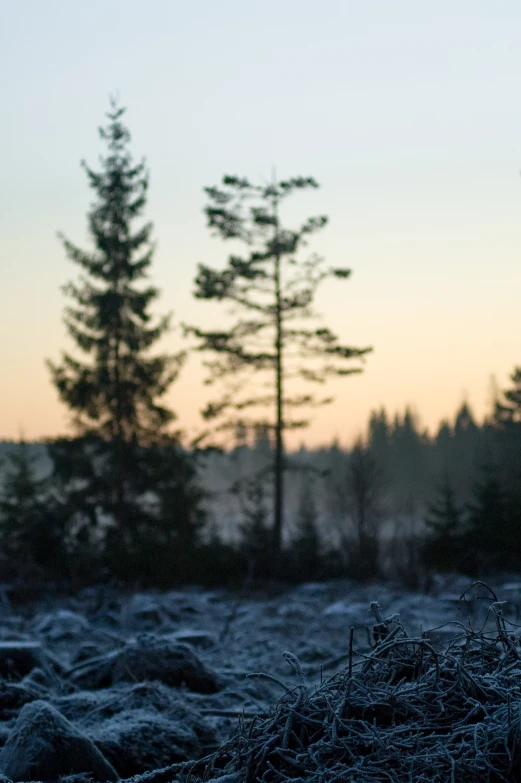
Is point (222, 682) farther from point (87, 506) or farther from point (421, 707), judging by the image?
point (87, 506)

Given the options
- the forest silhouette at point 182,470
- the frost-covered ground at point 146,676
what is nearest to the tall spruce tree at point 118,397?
the forest silhouette at point 182,470

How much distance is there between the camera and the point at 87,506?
27156mm

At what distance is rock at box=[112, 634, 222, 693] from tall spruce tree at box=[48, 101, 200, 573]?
20.1m

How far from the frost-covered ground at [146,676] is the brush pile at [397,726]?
234 millimetres

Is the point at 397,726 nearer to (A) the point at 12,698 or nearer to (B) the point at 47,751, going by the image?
(B) the point at 47,751

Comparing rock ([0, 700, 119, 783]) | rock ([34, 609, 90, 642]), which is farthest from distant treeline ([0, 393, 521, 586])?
rock ([0, 700, 119, 783])

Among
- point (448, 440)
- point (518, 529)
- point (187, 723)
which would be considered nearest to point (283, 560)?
point (518, 529)

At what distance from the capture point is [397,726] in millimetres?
3018

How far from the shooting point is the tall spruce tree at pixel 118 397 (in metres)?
27.4

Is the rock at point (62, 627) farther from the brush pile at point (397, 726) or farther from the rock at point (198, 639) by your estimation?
the brush pile at point (397, 726)

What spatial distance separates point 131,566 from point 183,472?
8.43m

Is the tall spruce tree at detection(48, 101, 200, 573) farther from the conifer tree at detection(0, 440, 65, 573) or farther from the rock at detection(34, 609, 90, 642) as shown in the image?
the rock at detection(34, 609, 90, 642)

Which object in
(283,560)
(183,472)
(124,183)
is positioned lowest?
(283,560)

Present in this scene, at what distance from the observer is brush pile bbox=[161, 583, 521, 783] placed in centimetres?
274
